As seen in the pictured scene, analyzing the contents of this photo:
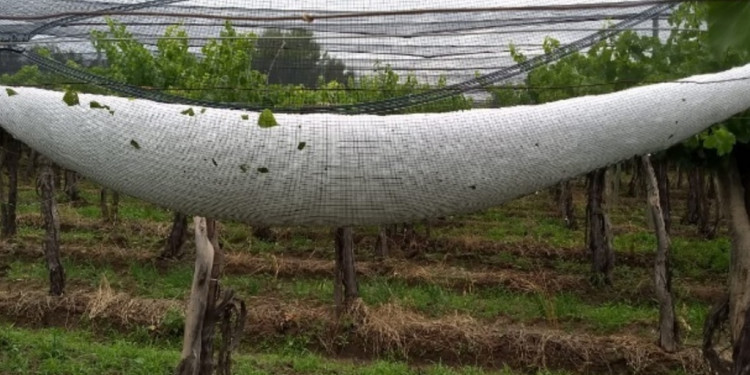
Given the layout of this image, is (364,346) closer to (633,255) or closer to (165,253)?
(165,253)

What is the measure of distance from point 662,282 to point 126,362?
188 inches

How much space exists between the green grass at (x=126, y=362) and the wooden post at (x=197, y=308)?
220 centimetres

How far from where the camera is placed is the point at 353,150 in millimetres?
2256

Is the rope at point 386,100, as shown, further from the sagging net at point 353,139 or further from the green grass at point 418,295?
the green grass at point 418,295

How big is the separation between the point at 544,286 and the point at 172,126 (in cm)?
805

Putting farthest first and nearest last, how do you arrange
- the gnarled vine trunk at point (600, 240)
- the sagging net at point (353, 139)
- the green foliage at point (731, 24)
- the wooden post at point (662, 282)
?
the gnarled vine trunk at point (600, 240) < the wooden post at point (662, 282) < the sagging net at point (353, 139) < the green foliage at point (731, 24)

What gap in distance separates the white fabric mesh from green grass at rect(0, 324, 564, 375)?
412 cm

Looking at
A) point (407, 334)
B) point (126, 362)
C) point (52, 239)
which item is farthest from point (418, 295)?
point (52, 239)

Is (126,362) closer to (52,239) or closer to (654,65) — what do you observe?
(52,239)

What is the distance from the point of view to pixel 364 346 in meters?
7.53

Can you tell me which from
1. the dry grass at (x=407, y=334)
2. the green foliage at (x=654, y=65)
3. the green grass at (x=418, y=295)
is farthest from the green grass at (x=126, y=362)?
the green foliage at (x=654, y=65)

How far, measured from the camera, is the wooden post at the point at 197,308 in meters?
4.08

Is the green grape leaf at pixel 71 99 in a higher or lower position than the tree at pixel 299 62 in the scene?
lower

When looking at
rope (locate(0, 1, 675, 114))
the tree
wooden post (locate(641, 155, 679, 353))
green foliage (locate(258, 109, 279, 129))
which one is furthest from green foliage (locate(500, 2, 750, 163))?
green foliage (locate(258, 109, 279, 129))
